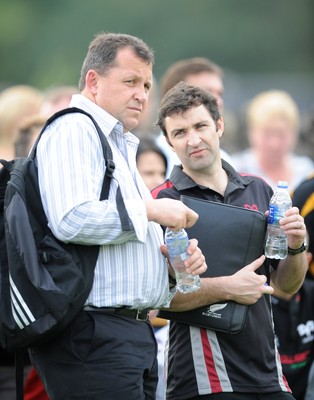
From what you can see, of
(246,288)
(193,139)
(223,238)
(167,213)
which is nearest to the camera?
(167,213)

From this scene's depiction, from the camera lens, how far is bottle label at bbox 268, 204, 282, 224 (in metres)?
5.00

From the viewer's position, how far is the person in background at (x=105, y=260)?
4.41m

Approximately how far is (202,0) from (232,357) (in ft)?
123

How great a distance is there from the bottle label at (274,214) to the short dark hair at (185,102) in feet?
2.04

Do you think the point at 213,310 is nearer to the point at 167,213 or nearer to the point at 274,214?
the point at 274,214

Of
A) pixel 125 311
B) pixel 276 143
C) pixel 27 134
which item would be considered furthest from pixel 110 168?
pixel 276 143

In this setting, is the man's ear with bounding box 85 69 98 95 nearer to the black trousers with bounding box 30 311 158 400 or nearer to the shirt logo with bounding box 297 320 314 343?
the black trousers with bounding box 30 311 158 400

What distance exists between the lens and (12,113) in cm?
801

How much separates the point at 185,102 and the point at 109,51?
629 millimetres

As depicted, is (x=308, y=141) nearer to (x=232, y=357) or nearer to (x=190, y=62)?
(x=190, y=62)

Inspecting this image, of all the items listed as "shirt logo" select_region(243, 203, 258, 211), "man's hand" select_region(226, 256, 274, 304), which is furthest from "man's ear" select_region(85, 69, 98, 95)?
"man's hand" select_region(226, 256, 274, 304)

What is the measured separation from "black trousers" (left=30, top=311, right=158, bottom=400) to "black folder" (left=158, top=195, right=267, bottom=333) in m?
0.57

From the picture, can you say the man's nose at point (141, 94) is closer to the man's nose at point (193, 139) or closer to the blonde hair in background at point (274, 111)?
the man's nose at point (193, 139)

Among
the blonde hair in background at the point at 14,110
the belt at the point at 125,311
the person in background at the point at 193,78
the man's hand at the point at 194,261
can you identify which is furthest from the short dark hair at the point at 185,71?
the belt at the point at 125,311
